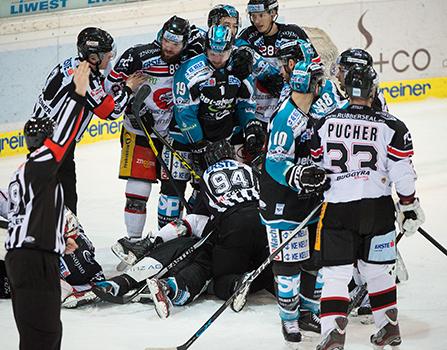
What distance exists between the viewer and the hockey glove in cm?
457

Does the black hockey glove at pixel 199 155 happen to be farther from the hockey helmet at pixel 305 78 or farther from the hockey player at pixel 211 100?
the hockey helmet at pixel 305 78

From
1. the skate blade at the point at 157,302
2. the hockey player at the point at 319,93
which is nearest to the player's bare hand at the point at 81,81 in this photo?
the hockey player at the point at 319,93

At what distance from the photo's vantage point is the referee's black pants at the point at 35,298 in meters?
3.94

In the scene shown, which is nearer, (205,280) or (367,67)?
(367,67)

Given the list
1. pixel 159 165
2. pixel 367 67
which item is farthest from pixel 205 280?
pixel 367 67

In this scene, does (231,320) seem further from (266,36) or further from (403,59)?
(403,59)

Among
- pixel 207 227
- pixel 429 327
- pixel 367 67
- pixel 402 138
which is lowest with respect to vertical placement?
pixel 429 327

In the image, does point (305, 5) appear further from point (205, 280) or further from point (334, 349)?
point (334, 349)

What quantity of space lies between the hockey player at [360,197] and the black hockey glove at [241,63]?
1708mm

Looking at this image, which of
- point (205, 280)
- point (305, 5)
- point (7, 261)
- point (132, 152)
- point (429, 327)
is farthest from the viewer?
point (305, 5)

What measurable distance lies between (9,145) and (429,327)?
5.02m

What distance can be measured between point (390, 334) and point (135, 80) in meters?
2.55

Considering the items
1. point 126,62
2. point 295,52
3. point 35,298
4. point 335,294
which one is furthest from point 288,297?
point 126,62

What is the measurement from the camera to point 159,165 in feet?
21.6
